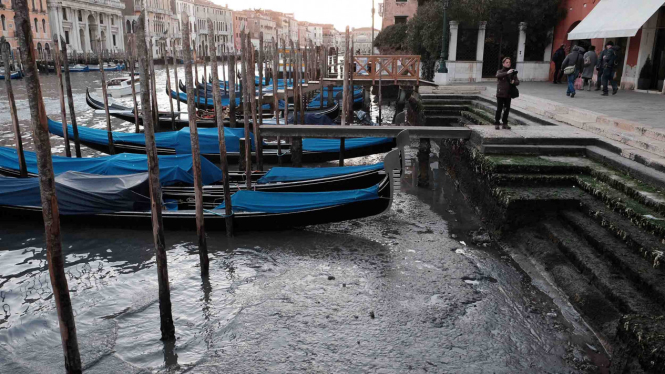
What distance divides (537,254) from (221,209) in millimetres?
3468

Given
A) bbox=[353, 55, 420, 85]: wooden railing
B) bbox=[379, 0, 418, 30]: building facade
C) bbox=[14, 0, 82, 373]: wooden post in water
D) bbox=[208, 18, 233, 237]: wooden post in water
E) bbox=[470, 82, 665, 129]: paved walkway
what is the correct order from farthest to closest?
1. bbox=[379, 0, 418, 30]: building facade
2. bbox=[353, 55, 420, 85]: wooden railing
3. bbox=[470, 82, 665, 129]: paved walkway
4. bbox=[208, 18, 233, 237]: wooden post in water
5. bbox=[14, 0, 82, 373]: wooden post in water

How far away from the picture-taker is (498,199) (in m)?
5.39

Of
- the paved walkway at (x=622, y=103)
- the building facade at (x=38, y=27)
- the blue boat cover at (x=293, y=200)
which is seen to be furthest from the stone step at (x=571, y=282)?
the building facade at (x=38, y=27)

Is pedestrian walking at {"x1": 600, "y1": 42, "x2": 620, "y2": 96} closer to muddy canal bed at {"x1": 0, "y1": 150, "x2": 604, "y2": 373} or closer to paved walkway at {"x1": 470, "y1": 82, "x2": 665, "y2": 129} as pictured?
paved walkway at {"x1": 470, "y1": 82, "x2": 665, "y2": 129}

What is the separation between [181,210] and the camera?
6008 mm

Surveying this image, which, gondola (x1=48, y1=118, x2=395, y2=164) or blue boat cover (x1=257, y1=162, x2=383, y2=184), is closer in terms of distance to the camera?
blue boat cover (x1=257, y1=162, x2=383, y2=184)

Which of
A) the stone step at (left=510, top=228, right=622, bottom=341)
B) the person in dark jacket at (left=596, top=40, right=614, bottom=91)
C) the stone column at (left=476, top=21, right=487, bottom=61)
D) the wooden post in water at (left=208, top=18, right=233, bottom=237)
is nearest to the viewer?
the stone step at (left=510, top=228, right=622, bottom=341)

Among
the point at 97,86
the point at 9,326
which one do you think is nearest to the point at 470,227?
the point at 9,326

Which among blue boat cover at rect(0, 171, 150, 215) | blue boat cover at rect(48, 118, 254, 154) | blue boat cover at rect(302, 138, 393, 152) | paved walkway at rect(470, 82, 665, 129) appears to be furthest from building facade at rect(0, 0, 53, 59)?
paved walkway at rect(470, 82, 665, 129)

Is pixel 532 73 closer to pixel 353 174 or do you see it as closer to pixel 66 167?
pixel 353 174

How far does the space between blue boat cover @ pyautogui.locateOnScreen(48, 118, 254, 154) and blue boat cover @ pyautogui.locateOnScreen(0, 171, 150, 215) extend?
2.29 m

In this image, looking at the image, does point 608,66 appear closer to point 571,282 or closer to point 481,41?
point 481,41

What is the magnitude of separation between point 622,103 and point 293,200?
607 cm

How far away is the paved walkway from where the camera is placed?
6781 mm
